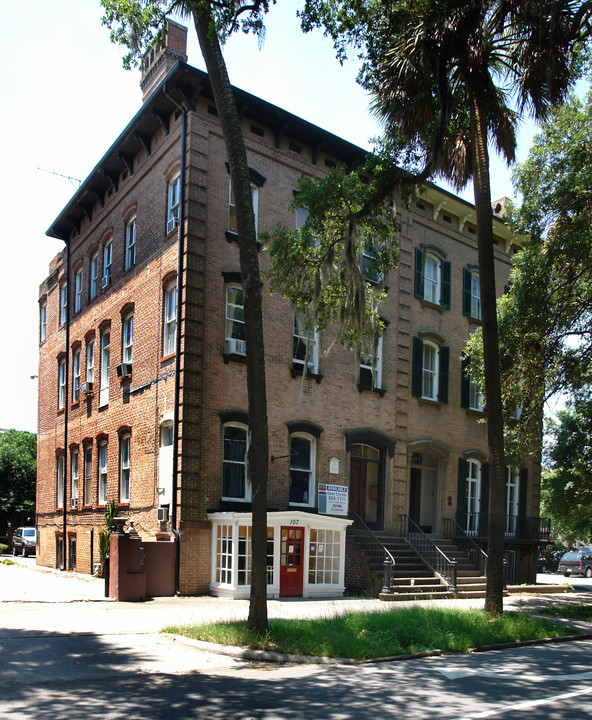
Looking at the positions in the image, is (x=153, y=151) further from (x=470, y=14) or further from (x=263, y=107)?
(x=470, y=14)

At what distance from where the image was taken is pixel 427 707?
762 cm

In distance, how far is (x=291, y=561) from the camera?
18516mm

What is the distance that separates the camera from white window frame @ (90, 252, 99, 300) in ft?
85.9

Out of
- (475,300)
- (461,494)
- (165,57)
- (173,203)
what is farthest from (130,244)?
(461,494)

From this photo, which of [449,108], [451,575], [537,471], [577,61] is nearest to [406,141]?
[449,108]

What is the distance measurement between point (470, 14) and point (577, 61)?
338 centimetres

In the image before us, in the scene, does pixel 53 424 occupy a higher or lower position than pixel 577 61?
lower

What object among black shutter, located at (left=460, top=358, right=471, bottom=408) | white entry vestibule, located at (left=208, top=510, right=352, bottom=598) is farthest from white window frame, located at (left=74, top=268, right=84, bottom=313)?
black shutter, located at (left=460, top=358, right=471, bottom=408)

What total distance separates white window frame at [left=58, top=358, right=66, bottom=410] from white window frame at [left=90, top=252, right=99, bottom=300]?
160 inches

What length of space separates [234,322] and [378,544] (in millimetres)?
7489

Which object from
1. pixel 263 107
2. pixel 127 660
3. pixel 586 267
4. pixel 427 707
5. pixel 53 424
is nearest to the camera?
pixel 427 707

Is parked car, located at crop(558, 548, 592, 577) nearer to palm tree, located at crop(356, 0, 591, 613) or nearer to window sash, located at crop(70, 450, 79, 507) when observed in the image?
window sash, located at crop(70, 450, 79, 507)

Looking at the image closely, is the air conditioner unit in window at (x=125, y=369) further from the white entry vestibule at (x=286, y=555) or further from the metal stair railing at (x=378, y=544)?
the metal stair railing at (x=378, y=544)

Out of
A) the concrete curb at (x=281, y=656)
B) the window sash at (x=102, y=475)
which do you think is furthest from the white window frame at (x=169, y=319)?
the concrete curb at (x=281, y=656)
